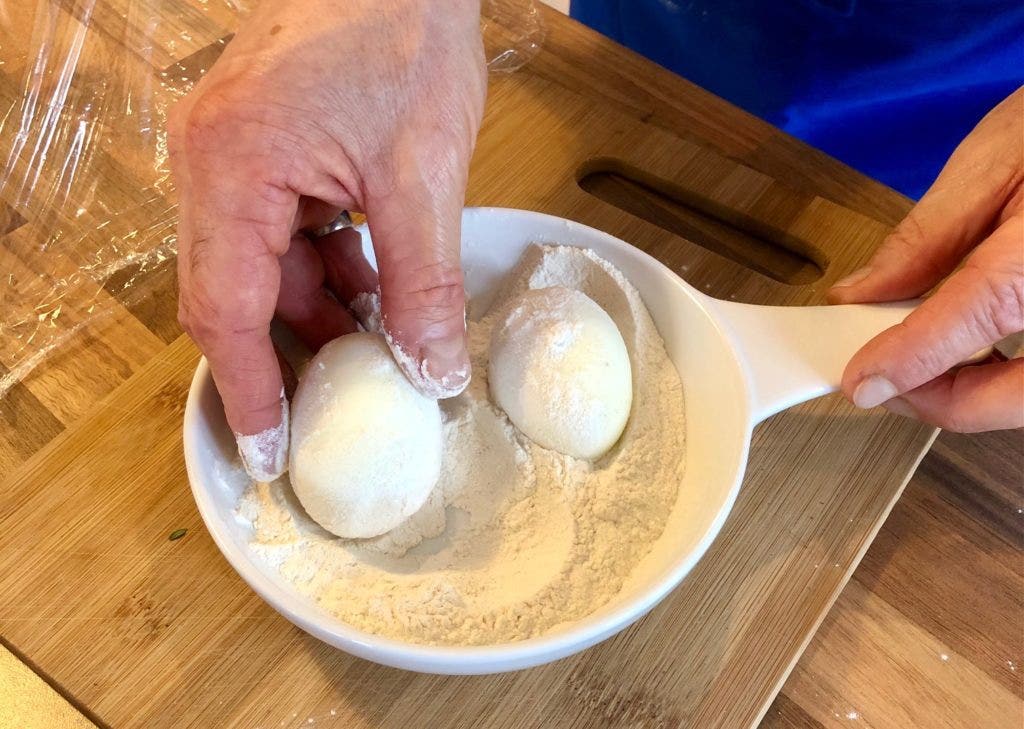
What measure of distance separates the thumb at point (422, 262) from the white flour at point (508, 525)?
0.46ft

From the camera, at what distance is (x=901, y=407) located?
32.6 inches

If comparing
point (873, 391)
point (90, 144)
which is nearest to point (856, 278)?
point (873, 391)

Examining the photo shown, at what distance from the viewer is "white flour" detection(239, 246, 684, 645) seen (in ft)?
2.22

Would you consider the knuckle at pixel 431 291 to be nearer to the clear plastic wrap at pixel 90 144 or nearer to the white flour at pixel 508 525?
the white flour at pixel 508 525

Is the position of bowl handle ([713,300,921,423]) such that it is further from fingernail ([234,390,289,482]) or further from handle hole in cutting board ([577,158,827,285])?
fingernail ([234,390,289,482])

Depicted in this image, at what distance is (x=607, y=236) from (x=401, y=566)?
1.29 ft

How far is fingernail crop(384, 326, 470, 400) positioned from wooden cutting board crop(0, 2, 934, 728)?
25 centimetres

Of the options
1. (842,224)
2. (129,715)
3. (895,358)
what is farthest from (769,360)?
(129,715)

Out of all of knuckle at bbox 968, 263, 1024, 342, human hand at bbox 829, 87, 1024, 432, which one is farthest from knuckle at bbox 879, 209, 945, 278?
knuckle at bbox 968, 263, 1024, 342

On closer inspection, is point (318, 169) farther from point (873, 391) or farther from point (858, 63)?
point (858, 63)

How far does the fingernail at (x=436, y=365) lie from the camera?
2.33 feet

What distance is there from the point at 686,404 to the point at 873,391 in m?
0.18

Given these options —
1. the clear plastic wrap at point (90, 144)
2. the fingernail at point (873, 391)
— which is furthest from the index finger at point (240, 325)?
the fingernail at point (873, 391)

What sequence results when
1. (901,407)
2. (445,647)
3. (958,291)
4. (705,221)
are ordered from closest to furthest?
(445,647)
(958,291)
(901,407)
(705,221)
